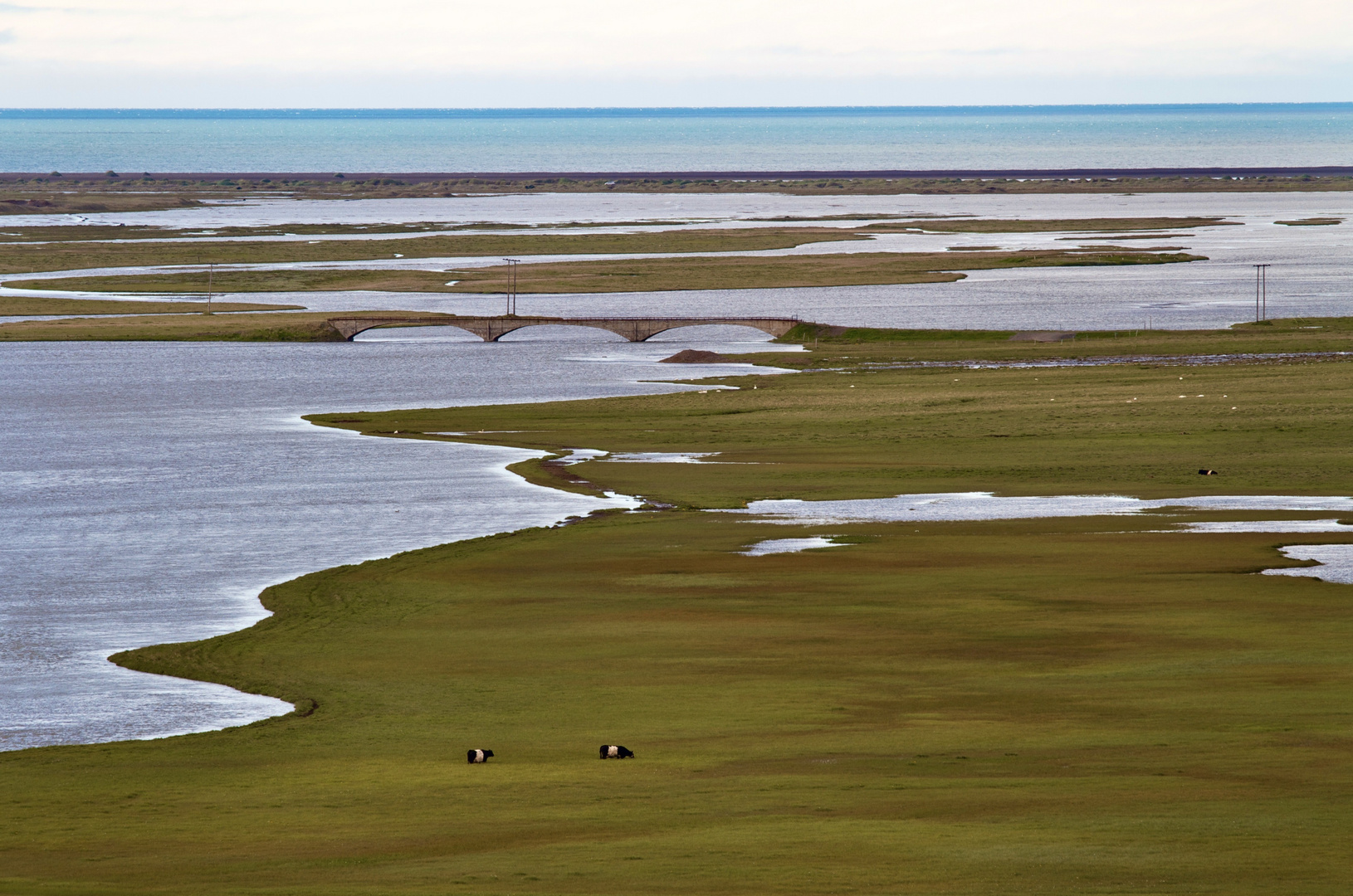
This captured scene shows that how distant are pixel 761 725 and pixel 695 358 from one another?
79707 millimetres

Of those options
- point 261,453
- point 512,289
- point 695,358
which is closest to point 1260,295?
point 695,358

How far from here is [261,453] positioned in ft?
241

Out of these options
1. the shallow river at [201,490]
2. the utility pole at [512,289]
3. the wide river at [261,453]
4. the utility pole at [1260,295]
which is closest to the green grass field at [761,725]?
the shallow river at [201,490]

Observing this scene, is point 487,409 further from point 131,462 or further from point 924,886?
point 924,886

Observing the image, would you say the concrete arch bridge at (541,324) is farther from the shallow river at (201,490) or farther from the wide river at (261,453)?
the shallow river at (201,490)

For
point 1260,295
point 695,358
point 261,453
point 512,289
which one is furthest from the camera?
point 512,289

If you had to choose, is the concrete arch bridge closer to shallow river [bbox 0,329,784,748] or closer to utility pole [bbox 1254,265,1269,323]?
shallow river [bbox 0,329,784,748]

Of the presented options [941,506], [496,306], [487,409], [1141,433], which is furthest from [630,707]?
[496,306]

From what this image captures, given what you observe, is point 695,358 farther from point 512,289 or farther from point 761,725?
point 761,725

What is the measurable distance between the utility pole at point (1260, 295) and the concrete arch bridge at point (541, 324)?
31376 millimetres

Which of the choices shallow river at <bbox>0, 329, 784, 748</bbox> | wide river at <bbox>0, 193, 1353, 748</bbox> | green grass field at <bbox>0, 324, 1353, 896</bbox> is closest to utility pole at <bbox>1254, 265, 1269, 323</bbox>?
wide river at <bbox>0, 193, 1353, 748</bbox>

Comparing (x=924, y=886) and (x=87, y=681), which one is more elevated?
(x=924, y=886)

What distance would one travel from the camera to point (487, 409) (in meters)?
86.2

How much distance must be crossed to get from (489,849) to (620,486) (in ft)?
127
